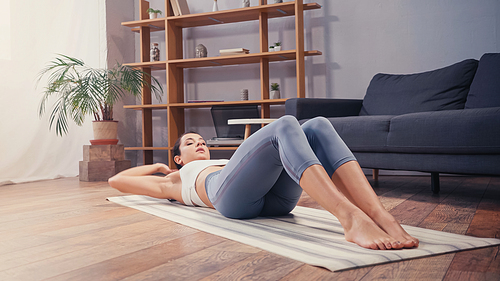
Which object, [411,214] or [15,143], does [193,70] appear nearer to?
[15,143]

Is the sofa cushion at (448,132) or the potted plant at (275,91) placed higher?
the potted plant at (275,91)

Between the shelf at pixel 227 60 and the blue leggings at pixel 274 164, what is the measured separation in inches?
95.4

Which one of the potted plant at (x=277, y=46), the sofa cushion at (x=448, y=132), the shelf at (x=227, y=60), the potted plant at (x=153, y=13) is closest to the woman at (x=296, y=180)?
the sofa cushion at (x=448, y=132)

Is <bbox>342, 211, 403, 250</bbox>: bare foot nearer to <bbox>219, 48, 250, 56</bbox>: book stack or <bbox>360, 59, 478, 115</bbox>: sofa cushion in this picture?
<bbox>360, 59, 478, 115</bbox>: sofa cushion

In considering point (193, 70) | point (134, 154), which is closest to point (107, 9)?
point (193, 70)

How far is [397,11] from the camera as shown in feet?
12.6

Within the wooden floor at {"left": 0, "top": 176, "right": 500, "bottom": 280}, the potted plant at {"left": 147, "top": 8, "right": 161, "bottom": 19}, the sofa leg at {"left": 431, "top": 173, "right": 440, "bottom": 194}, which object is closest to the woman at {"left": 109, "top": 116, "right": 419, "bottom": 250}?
the wooden floor at {"left": 0, "top": 176, "right": 500, "bottom": 280}

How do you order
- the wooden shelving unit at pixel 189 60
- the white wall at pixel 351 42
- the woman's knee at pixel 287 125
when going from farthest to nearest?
the wooden shelving unit at pixel 189 60 < the white wall at pixel 351 42 < the woman's knee at pixel 287 125

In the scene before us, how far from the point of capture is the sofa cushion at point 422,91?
2.86 meters

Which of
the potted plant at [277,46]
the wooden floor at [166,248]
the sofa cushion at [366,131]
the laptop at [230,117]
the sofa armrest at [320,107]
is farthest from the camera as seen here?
the laptop at [230,117]

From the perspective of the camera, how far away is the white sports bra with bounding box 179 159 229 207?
5.92ft

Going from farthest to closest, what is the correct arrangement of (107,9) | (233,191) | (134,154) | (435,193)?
(134,154) < (107,9) < (435,193) < (233,191)

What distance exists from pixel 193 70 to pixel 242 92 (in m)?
0.77

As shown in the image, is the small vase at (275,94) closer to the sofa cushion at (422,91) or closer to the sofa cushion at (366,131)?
the sofa cushion at (422,91)
